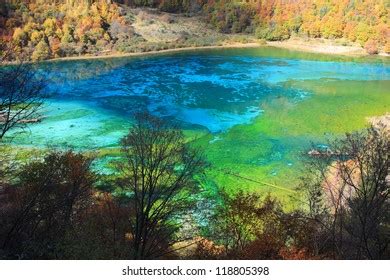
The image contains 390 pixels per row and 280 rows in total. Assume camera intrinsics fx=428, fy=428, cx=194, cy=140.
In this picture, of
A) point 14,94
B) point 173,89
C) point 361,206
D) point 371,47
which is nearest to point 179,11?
point 371,47

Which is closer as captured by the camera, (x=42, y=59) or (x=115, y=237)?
(x=115, y=237)

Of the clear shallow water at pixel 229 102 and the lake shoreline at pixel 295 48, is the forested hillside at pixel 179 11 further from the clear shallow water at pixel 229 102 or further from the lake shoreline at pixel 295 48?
the clear shallow water at pixel 229 102

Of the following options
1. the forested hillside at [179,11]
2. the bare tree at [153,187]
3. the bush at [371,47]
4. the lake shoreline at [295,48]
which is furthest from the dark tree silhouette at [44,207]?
the bush at [371,47]

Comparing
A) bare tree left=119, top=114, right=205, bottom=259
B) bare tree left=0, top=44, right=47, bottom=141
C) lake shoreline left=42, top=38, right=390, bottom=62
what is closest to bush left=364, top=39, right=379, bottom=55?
lake shoreline left=42, top=38, right=390, bottom=62

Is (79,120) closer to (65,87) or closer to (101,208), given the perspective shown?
(65,87)

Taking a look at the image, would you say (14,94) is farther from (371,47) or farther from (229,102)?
(371,47)
